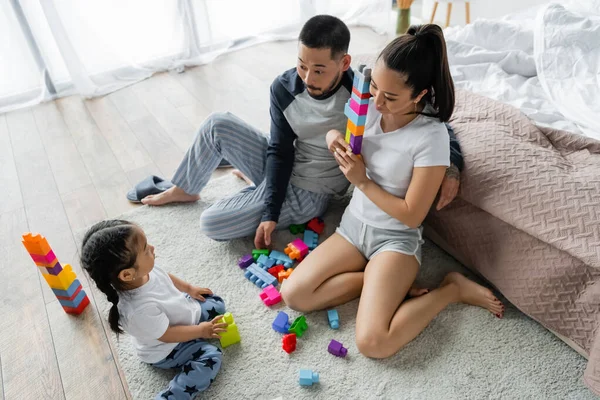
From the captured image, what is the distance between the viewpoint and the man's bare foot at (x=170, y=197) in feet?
5.62

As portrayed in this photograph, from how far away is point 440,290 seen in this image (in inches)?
49.7

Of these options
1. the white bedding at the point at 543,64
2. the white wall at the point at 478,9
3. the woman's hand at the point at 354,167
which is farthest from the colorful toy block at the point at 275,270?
the white wall at the point at 478,9

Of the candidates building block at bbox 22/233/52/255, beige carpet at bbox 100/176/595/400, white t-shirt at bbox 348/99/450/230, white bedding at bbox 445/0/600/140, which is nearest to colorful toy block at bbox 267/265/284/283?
beige carpet at bbox 100/176/595/400

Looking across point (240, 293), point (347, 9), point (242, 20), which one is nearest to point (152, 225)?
point (240, 293)

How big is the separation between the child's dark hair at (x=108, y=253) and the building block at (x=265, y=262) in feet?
1.76

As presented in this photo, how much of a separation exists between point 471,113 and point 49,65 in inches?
90.6

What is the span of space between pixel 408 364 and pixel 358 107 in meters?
0.68

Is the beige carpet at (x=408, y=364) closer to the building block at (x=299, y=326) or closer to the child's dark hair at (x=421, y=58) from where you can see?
the building block at (x=299, y=326)

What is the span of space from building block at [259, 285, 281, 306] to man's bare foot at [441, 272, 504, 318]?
1.63ft

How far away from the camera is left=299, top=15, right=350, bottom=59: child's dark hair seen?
1.16 metres

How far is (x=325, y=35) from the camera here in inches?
45.5

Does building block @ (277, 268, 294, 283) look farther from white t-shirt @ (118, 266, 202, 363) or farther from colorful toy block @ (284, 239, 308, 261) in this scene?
white t-shirt @ (118, 266, 202, 363)

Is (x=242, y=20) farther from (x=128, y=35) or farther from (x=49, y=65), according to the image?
(x=49, y=65)

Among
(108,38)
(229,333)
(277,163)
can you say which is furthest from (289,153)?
(108,38)
